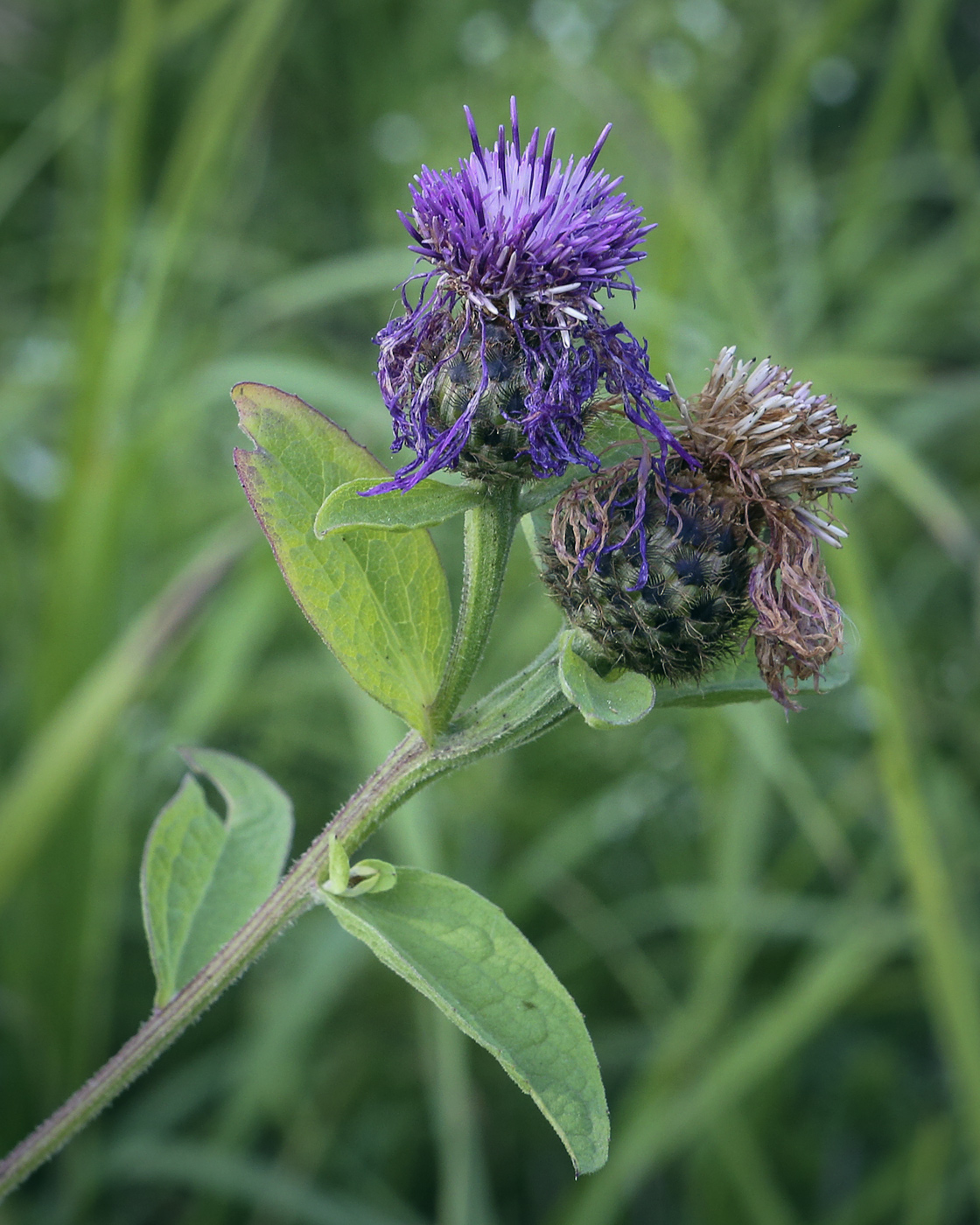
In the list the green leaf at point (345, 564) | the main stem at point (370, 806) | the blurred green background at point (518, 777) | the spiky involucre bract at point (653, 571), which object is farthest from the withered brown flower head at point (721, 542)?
the blurred green background at point (518, 777)

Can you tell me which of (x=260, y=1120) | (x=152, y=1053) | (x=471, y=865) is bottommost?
(x=260, y=1120)

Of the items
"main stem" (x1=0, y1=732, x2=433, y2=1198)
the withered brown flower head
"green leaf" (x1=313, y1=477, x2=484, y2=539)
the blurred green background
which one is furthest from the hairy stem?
the blurred green background

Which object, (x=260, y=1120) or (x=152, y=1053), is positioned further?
(x=260, y=1120)

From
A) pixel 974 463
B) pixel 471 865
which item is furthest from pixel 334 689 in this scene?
pixel 974 463

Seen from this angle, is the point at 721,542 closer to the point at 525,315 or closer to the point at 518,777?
the point at 525,315

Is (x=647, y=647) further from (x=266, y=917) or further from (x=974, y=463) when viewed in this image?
(x=974, y=463)
